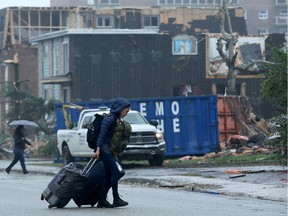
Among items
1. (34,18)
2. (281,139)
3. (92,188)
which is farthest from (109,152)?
(34,18)

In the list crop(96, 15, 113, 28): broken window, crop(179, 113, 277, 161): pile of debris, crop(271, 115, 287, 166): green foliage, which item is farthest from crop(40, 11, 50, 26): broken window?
crop(271, 115, 287, 166): green foliage

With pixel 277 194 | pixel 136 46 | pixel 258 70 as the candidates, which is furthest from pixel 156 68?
pixel 277 194

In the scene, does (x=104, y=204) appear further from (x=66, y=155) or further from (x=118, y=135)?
(x=66, y=155)

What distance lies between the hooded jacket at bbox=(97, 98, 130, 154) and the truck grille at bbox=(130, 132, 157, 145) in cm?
1414

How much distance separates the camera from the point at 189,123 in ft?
120

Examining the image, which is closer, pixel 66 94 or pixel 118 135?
pixel 118 135

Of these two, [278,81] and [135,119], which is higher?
[278,81]

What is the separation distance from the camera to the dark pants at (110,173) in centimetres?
1606

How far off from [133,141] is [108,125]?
1444 centimetres

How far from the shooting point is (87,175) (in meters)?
16.0

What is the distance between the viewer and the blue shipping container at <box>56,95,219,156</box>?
1438 inches

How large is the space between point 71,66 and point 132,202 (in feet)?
143

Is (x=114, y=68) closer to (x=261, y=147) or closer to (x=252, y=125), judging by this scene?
(x=252, y=125)

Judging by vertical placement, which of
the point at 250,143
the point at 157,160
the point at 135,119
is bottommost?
the point at 250,143
